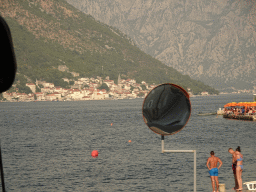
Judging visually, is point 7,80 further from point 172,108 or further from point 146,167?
point 146,167

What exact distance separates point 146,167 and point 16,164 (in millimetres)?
15476

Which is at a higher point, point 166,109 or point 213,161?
point 166,109

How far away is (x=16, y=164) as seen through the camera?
148ft

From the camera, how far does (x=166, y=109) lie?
244 inches

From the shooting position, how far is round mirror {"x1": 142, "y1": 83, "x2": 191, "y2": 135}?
607cm

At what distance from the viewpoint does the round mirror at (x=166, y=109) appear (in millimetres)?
6074

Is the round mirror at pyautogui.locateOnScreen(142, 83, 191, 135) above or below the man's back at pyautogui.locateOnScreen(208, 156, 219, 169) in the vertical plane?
above

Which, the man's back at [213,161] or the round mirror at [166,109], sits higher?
the round mirror at [166,109]

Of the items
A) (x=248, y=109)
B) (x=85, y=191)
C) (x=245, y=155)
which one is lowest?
(x=85, y=191)

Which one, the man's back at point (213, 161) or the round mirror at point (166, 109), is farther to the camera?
the man's back at point (213, 161)

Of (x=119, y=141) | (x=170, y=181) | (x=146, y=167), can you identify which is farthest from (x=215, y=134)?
(x=170, y=181)

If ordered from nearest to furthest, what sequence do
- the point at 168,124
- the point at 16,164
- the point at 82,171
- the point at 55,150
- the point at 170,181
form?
the point at 168,124, the point at 170,181, the point at 82,171, the point at 16,164, the point at 55,150

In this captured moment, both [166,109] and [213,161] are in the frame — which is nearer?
[166,109]

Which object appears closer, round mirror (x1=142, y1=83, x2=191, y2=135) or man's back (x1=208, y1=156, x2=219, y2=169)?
round mirror (x1=142, y1=83, x2=191, y2=135)
